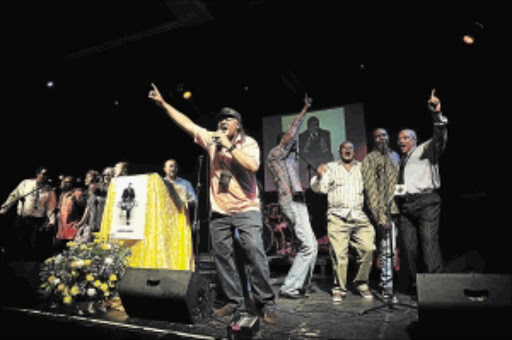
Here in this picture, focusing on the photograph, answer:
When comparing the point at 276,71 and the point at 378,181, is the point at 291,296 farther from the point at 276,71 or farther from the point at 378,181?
the point at 276,71

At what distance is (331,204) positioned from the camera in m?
4.08

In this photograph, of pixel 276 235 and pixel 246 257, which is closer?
pixel 246 257

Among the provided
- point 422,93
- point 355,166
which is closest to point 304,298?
point 355,166

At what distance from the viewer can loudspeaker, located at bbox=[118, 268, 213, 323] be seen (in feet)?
8.72

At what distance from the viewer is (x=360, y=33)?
542 cm

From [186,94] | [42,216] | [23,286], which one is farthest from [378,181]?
[42,216]

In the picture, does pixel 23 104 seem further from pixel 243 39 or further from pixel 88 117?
pixel 243 39

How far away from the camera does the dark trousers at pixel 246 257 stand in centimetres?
291

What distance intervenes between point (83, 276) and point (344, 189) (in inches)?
119

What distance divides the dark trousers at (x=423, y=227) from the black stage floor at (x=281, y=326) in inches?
19.9

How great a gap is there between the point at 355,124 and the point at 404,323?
452cm

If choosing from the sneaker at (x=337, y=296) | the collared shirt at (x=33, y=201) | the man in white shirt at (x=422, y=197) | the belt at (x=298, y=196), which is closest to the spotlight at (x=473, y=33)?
the man in white shirt at (x=422, y=197)

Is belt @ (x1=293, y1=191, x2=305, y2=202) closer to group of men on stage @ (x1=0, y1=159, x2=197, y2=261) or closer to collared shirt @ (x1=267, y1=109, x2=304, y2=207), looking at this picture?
collared shirt @ (x1=267, y1=109, x2=304, y2=207)

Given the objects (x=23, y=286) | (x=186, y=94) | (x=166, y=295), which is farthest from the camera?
(x=186, y=94)
